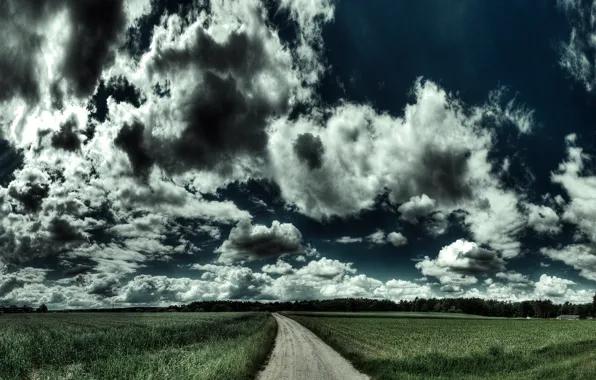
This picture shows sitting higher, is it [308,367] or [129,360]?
[129,360]

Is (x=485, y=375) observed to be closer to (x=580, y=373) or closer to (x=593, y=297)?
(x=580, y=373)

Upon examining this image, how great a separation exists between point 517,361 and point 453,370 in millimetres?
5784

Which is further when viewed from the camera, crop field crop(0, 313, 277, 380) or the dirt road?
the dirt road

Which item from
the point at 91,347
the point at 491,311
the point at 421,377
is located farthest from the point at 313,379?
the point at 491,311

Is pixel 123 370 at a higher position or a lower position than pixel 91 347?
higher

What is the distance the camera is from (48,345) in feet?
94.1

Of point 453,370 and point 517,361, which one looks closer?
point 453,370

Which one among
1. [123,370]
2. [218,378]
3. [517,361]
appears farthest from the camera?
[517,361]

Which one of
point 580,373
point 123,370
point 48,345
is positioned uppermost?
point 580,373

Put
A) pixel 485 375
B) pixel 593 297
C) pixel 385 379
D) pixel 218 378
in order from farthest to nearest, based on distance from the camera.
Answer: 1. pixel 593 297
2. pixel 485 375
3. pixel 385 379
4. pixel 218 378

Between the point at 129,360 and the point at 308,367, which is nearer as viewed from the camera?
the point at 129,360

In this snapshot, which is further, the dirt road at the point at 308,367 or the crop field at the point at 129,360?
the dirt road at the point at 308,367

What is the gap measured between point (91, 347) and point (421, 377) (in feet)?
82.1

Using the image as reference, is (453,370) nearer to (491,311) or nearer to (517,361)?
(517,361)
